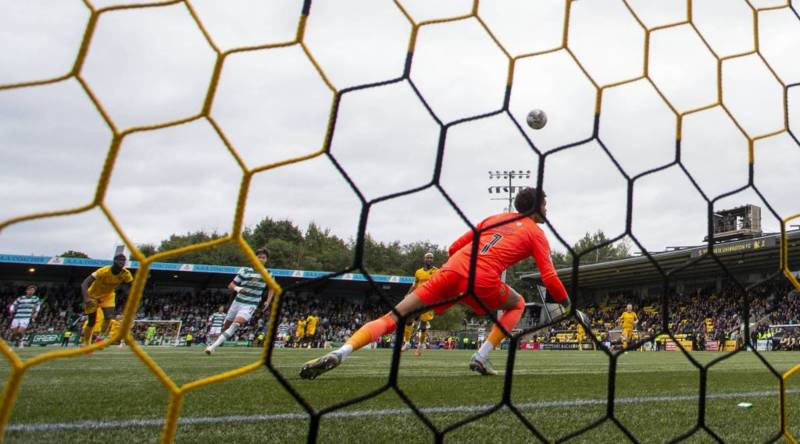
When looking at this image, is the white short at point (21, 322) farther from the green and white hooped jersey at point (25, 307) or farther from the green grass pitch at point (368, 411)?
the green grass pitch at point (368, 411)

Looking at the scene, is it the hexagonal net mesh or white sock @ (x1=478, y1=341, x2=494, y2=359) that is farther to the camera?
white sock @ (x1=478, y1=341, x2=494, y2=359)

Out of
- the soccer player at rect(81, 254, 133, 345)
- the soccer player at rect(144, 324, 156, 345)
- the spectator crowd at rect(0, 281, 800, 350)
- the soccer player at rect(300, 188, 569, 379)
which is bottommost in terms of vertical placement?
the spectator crowd at rect(0, 281, 800, 350)

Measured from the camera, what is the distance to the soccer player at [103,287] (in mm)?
7048

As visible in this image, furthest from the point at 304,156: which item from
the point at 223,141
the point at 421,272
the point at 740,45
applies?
the point at 421,272

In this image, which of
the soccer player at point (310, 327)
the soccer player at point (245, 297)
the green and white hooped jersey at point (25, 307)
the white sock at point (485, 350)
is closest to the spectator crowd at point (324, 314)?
the soccer player at point (310, 327)

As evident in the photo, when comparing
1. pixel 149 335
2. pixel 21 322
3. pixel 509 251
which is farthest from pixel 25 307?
pixel 509 251

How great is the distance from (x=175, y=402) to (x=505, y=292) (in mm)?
2524

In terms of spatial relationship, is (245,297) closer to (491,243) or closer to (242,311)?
(242,311)

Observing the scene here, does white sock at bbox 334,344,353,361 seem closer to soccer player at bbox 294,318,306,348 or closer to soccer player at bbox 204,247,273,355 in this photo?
soccer player at bbox 204,247,273,355

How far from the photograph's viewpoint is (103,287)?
24.6 feet

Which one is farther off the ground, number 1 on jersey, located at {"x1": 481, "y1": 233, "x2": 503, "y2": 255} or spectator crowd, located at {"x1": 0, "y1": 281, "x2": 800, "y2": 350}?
number 1 on jersey, located at {"x1": 481, "y1": 233, "x2": 503, "y2": 255}

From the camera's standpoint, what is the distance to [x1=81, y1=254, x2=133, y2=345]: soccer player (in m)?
7.05

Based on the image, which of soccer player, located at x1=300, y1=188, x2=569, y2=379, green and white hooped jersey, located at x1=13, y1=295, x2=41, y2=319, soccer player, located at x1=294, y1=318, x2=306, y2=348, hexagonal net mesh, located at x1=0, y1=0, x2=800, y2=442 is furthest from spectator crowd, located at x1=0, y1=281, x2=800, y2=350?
hexagonal net mesh, located at x1=0, y1=0, x2=800, y2=442

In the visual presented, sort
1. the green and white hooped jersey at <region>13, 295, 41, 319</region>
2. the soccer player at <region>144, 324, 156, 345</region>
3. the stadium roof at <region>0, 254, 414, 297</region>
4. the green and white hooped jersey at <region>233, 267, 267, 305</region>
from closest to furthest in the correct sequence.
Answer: the green and white hooped jersey at <region>233, 267, 267, 305</region>, the green and white hooped jersey at <region>13, 295, 41, 319</region>, the stadium roof at <region>0, 254, 414, 297</region>, the soccer player at <region>144, 324, 156, 345</region>
